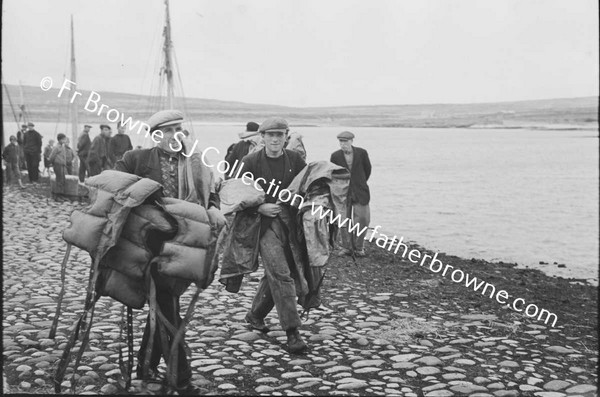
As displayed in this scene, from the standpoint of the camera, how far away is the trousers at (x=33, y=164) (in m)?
25.8

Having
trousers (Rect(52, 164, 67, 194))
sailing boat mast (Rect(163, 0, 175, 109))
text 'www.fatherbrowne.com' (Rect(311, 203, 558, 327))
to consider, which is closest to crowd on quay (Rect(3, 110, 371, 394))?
text 'www.fatherbrowne.com' (Rect(311, 203, 558, 327))

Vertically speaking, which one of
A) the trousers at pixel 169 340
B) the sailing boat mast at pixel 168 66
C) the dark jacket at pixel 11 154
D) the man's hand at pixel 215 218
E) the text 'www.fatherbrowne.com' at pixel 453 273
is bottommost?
the text 'www.fatherbrowne.com' at pixel 453 273

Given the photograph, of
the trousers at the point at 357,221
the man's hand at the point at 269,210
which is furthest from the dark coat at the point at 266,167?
the trousers at the point at 357,221

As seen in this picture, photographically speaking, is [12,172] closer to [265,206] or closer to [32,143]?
[32,143]

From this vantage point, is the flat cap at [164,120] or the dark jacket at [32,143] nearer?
the flat cap at [164,120]

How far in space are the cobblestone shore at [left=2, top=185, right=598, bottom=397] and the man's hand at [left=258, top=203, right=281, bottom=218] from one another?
4.09 ft

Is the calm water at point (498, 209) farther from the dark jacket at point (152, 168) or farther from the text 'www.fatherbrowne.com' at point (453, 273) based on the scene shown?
the dark jacket at point (152, 168)

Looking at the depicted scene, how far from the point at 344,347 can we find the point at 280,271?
946 mm

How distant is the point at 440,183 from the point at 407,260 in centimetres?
3807

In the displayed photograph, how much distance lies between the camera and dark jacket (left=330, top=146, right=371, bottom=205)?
13125 mm

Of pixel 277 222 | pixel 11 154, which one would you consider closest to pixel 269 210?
pixel 277 222

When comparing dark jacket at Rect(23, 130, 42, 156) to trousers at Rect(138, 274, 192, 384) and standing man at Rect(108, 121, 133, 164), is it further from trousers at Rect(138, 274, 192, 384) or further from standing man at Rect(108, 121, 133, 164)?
trousers at Rect(138, 274, 192, 384)

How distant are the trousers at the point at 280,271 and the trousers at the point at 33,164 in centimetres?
2074

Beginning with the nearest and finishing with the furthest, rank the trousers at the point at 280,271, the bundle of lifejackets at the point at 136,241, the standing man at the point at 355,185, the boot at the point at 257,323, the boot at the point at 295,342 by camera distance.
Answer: the bundle of lifejackets at the point at 136,241
the boot at the point at 295,342
the trousers at the point at 280,271
the boot at the point at 257,323
the standing man at the point at 355,185
